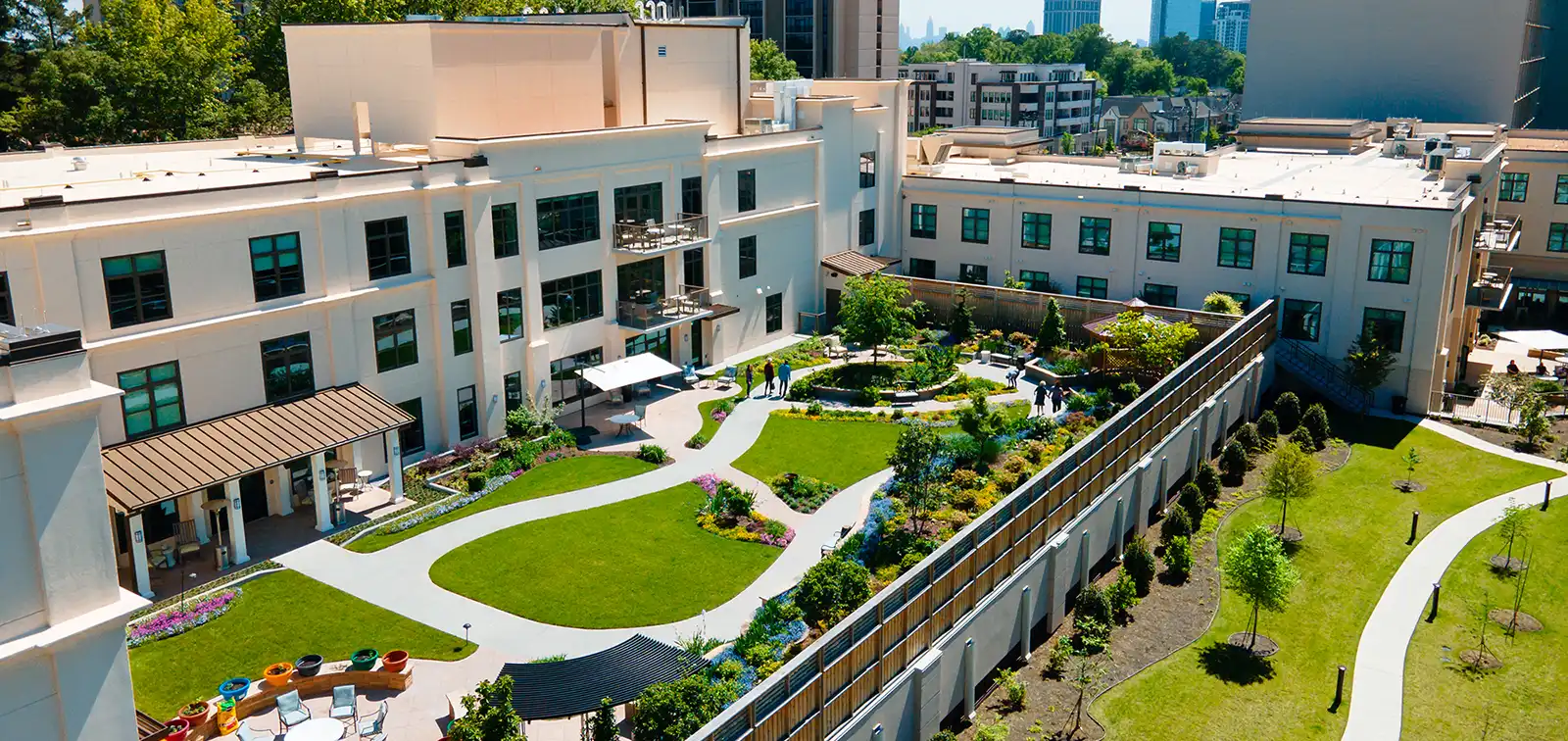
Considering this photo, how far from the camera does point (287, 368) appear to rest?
34.7 meters

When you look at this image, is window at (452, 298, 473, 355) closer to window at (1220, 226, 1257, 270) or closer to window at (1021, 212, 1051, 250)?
window at (1021, 212, 1051, 250)

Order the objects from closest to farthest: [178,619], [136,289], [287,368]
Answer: [178,619]
[136,289]
[287,368]

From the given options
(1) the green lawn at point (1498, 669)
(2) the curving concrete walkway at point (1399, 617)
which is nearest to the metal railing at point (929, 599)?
(2) the curving concrete walkway at point (1399, 617)

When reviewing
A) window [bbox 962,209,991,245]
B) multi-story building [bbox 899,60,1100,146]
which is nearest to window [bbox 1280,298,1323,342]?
window [bbox 962,209,991,245]

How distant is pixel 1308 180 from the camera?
187 ft

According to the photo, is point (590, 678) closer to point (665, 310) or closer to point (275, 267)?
point (275, 267)

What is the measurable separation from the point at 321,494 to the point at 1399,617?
30565 mm

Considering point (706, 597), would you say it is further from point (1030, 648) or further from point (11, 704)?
point (11, 704)

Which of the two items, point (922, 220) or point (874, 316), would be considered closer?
point (874, 316)

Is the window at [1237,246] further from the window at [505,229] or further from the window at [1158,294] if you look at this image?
the window at [505,229]

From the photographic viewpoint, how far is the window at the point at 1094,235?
55.2 m

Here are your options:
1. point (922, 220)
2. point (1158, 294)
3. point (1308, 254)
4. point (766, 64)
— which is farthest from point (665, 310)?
point (766, 64)

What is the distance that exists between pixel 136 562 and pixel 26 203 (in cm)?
933

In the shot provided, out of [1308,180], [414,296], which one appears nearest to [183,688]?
[414,296]
